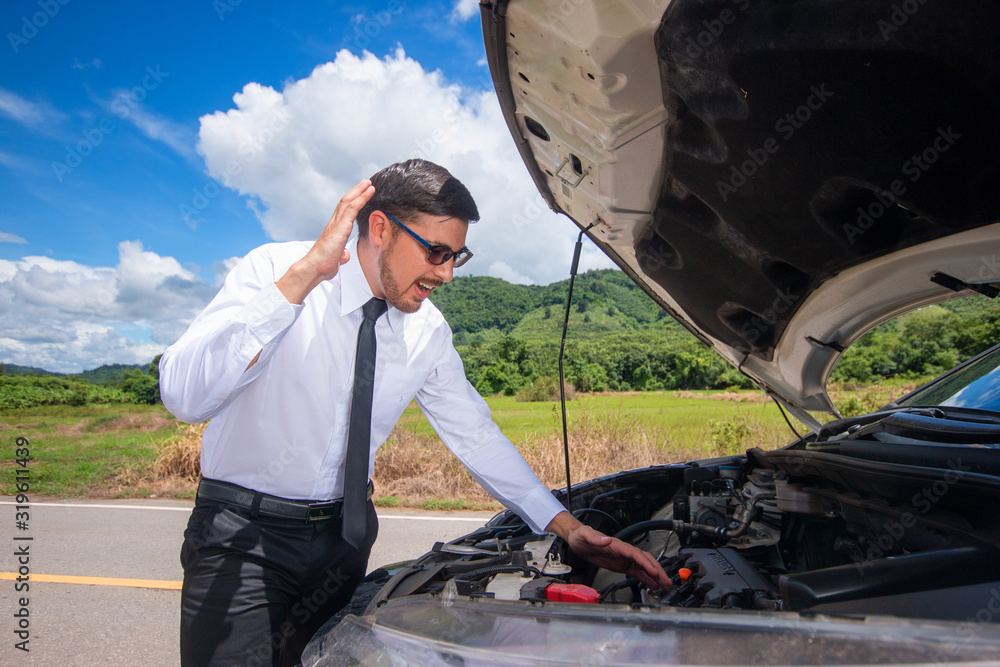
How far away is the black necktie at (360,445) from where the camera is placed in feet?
5.73

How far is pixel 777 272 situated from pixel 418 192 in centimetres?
125

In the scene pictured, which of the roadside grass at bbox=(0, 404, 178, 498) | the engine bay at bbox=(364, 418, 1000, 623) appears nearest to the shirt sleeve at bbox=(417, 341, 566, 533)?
the engine bay at bbox=(364, 418, 1000, 623)

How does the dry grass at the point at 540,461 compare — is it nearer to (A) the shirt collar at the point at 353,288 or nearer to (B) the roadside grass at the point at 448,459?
(B) the roadside grass at the point at 448,459

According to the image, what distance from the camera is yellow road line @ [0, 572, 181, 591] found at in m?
4.32

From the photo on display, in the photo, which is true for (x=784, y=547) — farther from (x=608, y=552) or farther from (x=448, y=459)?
(x=448, y=459)

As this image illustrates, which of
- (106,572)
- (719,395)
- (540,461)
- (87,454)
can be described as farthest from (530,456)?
(719,395)

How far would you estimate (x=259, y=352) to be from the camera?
149cm

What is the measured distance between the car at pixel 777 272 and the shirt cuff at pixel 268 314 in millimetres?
743

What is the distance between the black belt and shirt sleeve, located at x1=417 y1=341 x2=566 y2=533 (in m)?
0.59

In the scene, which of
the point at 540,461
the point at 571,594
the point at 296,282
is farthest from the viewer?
the point at 540,461

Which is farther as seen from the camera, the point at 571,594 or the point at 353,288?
the point at 353,288

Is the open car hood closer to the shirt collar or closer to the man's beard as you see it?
the man's beard

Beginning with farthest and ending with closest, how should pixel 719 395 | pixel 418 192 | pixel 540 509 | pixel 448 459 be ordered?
pixel 719 395 → pixel 448 459 → pixel 540 509 → pixel 418 192

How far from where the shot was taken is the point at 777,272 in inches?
74.8
